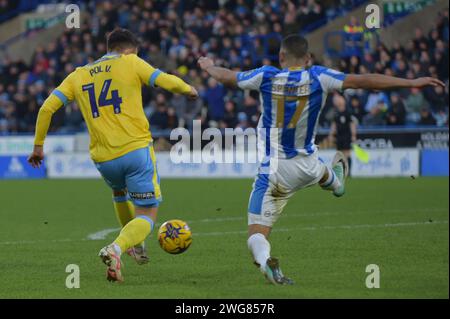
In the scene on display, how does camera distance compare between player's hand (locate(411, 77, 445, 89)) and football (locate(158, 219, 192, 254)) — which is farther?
football (locate(158, 219, 192, 254))

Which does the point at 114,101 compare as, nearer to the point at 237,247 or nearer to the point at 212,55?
the point at 237,247

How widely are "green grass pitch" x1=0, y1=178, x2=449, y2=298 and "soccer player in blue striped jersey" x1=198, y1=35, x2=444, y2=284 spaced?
535 mm

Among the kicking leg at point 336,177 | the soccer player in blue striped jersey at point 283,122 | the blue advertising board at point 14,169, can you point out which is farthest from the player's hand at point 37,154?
the blue advertising board at point 14,169

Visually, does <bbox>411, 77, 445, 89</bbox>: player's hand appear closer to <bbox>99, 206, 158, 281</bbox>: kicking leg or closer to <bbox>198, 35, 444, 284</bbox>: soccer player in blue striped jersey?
<bbox>198, 35, 444, 284</bbox>: soccer player in blue striped jersey

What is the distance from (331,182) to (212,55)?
60.2 ft

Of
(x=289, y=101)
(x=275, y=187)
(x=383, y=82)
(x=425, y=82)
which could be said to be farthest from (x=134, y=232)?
(x=425, y=82)

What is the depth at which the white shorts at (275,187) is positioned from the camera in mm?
8320

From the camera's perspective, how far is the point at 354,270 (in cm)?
890

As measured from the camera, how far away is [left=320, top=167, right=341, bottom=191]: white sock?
30.5 feet

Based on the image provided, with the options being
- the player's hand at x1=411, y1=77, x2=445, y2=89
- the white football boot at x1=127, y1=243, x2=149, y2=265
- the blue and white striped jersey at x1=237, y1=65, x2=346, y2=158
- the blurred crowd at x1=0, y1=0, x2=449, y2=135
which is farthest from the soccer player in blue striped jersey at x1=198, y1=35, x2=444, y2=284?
the blurred crowd at x1=0, y1=0, x2=449, y2=135

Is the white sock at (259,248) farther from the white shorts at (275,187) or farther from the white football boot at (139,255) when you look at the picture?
the white football boot at (139,255)

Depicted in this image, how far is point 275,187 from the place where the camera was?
8336mm
